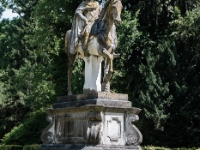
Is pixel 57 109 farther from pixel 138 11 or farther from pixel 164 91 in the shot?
pixel 138 11

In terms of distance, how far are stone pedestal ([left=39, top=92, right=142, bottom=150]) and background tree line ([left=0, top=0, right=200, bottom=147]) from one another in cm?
1017

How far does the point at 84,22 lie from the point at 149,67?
11.3m

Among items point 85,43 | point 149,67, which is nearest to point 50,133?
point 85,43

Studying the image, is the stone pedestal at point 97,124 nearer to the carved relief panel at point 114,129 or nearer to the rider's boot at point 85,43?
the carved relief panel at point 114,129

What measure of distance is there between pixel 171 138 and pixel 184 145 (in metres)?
0.71

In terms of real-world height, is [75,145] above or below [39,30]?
below

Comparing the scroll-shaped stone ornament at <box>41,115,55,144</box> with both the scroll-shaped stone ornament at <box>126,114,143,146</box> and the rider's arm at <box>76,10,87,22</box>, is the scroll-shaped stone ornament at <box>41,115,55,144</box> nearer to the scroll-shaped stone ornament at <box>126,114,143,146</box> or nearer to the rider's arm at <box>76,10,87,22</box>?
the scroll-shaped stone ornament at <box>126,114,143,146</box>

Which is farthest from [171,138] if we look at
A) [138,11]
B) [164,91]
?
[138,11]

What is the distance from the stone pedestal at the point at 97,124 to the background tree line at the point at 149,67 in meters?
10.2

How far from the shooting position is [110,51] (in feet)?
35.3

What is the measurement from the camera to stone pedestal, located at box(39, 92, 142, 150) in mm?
9875

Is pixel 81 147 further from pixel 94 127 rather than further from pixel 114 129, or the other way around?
pixel 114 129

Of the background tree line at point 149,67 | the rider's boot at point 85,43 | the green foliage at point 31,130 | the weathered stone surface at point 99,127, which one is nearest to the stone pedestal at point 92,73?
the rider's boot at point 85,43

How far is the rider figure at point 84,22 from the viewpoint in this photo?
1085 cm
